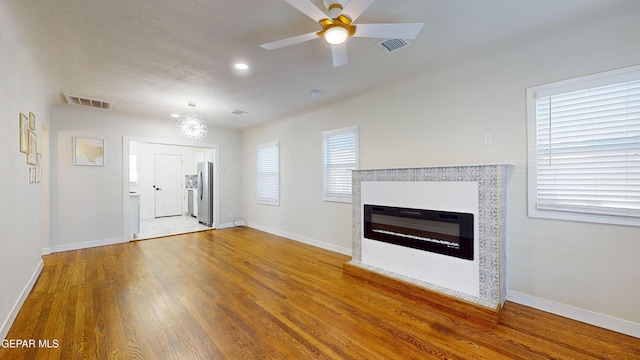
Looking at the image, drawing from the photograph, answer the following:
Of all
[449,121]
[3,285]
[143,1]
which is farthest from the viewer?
[449,121]

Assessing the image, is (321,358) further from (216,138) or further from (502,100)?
(216,138)

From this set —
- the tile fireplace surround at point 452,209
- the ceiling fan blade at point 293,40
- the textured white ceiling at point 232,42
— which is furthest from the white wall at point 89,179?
the tile fireplace surround at point 452,209

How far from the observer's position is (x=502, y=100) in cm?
269

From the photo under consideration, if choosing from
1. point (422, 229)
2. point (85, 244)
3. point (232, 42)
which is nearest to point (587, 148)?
point (422, 229)

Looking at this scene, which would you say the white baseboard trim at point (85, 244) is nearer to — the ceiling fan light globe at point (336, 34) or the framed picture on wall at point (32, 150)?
the framed picture on wall at point (32, 150)

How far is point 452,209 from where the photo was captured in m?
2.66

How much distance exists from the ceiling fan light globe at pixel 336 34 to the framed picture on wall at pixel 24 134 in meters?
3.20

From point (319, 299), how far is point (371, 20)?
274cm

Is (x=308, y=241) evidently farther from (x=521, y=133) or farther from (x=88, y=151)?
(x=88, y=151)

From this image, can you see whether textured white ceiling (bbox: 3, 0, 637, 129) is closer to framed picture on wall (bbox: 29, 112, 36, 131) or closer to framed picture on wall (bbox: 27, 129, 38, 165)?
framed picture on wall (bbox: 29, 112, 36, 131)

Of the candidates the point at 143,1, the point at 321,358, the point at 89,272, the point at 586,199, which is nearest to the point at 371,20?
the point at 143,1

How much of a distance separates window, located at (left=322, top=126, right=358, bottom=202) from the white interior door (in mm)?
6456

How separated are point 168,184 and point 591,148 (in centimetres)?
986

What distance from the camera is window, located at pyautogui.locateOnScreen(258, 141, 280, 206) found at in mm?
5824
